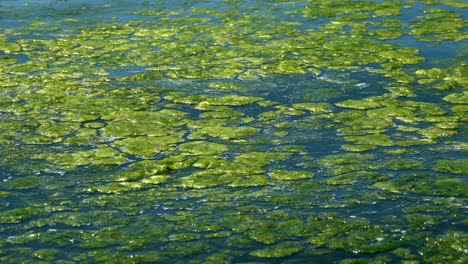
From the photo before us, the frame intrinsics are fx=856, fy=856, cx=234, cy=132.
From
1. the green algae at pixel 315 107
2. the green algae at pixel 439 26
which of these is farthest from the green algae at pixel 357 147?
the green algae at pixel 439 26

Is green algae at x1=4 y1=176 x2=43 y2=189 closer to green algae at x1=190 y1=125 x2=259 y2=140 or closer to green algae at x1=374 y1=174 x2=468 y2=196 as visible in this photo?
green algae at x1=190 y1=125 x2=259 y2=140

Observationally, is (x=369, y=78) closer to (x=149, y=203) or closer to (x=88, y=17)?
(x=149, y=203)

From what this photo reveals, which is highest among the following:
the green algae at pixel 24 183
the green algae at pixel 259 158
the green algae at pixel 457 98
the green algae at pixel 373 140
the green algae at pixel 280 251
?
the green algae at pixel 280 251

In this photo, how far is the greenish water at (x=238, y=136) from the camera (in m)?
8.66

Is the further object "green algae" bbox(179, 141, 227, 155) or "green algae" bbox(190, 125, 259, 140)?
"green algae" bbox(190, 125, 259, 140)

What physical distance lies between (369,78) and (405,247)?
616 centimetres

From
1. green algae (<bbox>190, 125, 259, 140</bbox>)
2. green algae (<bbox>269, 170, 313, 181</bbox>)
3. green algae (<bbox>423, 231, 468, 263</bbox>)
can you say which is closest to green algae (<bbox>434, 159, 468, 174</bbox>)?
green algae (<bbox>269, 170, 313, 181</bbox>)

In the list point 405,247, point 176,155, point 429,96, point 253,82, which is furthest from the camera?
point 253,82

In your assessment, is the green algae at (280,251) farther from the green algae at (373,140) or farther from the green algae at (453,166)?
the green algae at (373,140)

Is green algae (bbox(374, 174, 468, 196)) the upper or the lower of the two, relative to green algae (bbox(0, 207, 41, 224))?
lower

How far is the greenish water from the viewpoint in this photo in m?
8.66

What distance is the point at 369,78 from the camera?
14.1m

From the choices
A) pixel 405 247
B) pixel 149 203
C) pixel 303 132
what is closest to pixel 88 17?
pixel 303 132

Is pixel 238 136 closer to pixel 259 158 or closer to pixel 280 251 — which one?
pixel 259 158
